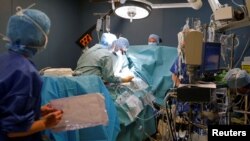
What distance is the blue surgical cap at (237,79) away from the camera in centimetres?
203

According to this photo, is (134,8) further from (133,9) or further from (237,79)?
(237,79)

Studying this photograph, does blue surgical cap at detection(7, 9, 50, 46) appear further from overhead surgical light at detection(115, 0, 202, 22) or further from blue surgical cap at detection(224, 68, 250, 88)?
overhead surgical light at detection(115, 0, 202, 22)

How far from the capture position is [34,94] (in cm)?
141

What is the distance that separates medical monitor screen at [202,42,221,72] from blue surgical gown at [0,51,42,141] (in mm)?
1246

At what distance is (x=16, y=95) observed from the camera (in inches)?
51.3

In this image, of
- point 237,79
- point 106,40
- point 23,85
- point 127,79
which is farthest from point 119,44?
point 23,85

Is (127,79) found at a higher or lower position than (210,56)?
lower

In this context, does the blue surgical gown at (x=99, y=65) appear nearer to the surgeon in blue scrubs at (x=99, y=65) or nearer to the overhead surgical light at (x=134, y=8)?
the surgeon in blue scrubs at (x=99, y=65)

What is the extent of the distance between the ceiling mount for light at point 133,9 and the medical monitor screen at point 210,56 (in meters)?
1.17

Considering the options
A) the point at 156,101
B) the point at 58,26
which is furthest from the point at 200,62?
the point at 58,26

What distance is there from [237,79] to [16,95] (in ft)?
4.93

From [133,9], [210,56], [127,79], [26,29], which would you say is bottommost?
[127,79]

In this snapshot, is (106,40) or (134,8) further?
(106,40)

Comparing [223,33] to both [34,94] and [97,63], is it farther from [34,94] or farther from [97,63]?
[34,94]
